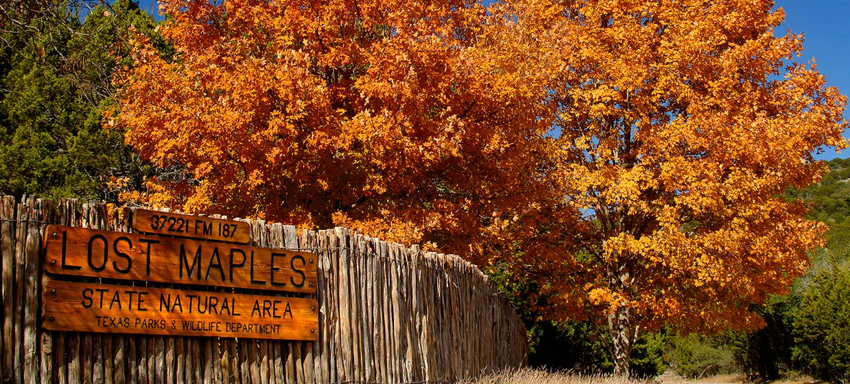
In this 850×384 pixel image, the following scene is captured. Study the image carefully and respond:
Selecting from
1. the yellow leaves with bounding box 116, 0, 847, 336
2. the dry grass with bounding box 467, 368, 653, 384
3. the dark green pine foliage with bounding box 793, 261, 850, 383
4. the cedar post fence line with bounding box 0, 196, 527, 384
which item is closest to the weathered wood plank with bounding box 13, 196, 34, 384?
the cedar post fence line with bounding box 0, 196, 527, 384

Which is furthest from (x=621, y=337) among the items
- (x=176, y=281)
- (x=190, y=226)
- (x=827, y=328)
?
(x=827, y=328)

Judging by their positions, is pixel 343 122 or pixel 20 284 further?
pixel 343 122

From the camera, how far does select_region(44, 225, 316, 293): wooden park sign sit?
5785 millimetres

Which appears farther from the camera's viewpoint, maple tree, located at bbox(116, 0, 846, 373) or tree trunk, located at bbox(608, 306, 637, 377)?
tree trunk, located at bbox(608, 306, 637, 377)

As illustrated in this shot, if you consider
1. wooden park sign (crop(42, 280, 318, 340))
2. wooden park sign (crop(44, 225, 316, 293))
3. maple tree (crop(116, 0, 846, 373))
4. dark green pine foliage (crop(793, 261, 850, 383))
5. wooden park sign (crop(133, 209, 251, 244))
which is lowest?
dark green pine foliage (crop(793, 261, 850, 383))

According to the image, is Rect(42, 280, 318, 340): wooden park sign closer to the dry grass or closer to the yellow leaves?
the dry grass

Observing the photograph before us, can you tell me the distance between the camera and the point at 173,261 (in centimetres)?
640

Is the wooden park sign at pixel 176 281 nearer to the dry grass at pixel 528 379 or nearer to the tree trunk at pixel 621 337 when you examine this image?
the dry grass at pixel 528 379

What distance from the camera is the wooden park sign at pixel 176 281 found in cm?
575

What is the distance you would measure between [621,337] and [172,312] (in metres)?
12.9

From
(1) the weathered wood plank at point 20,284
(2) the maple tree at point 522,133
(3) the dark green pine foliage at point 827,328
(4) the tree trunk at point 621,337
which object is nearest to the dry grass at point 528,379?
(2) the maple tree at point 522,133

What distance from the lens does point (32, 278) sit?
5.59 meters

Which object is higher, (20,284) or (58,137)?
(58,137)

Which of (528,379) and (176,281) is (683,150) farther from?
(176,281)
